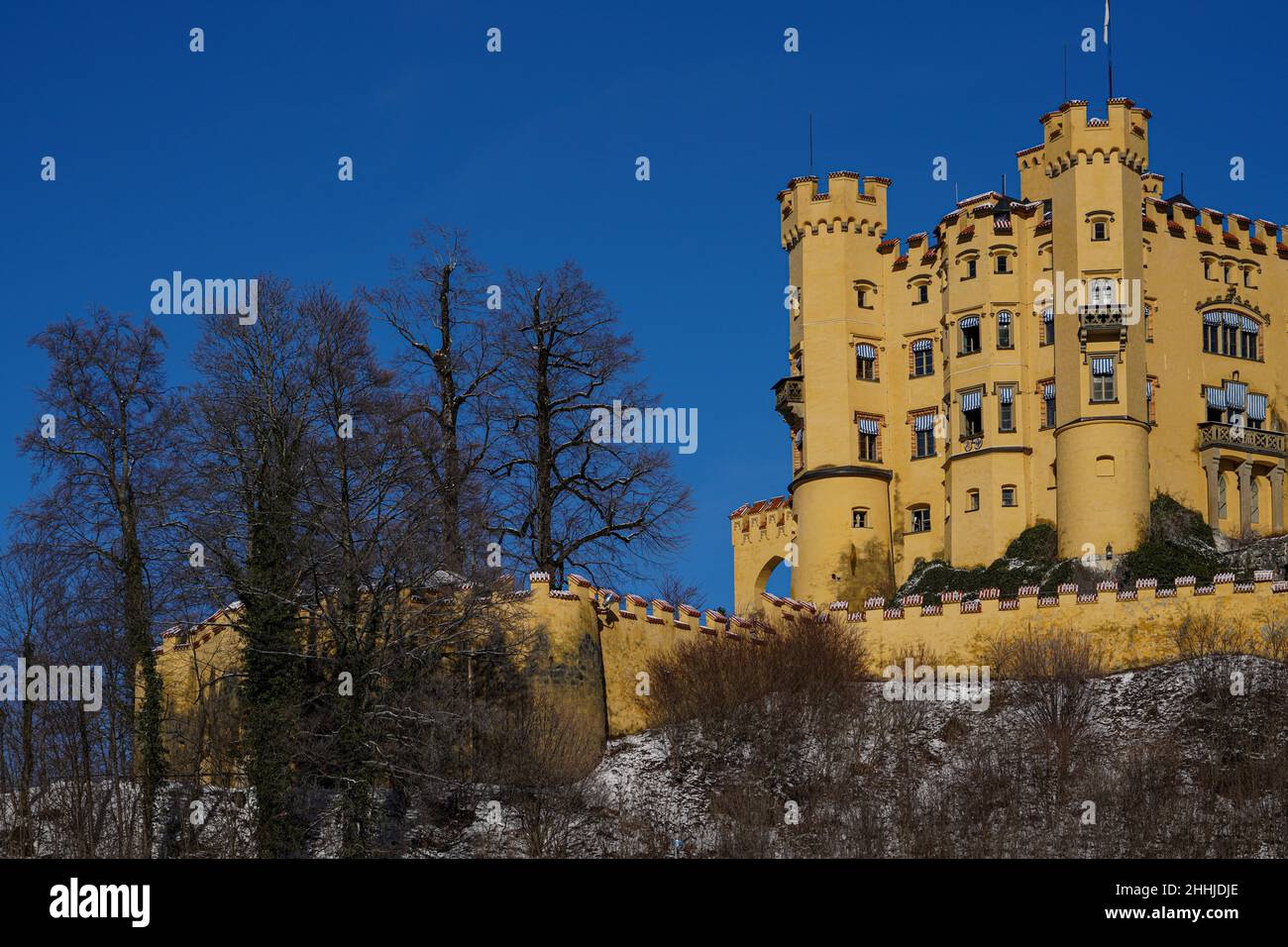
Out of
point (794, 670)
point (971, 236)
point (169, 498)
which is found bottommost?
point (794, 670)

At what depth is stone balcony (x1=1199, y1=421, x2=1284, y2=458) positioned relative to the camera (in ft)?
227

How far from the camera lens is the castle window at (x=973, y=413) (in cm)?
6981

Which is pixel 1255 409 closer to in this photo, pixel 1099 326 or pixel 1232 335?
pixel 1232 335

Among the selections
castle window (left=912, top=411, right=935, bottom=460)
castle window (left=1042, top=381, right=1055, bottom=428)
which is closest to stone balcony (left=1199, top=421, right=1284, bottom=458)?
castle window (left=1042, top=381, right=1055, bottom=428)

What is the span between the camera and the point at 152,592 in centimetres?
4975

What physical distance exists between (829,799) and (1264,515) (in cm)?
2437

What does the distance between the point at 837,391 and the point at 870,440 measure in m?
1.88

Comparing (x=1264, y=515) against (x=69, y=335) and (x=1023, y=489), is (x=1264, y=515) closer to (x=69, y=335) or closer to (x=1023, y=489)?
(x=1023, y=489)

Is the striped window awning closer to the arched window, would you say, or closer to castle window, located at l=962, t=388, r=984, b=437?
the arched window

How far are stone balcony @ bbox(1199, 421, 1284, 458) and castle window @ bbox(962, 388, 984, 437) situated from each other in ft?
20.7

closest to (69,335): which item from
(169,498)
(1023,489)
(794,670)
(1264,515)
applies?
(169,498)

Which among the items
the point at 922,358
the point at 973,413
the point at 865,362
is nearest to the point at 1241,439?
the point at 973,413

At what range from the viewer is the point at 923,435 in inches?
2817
